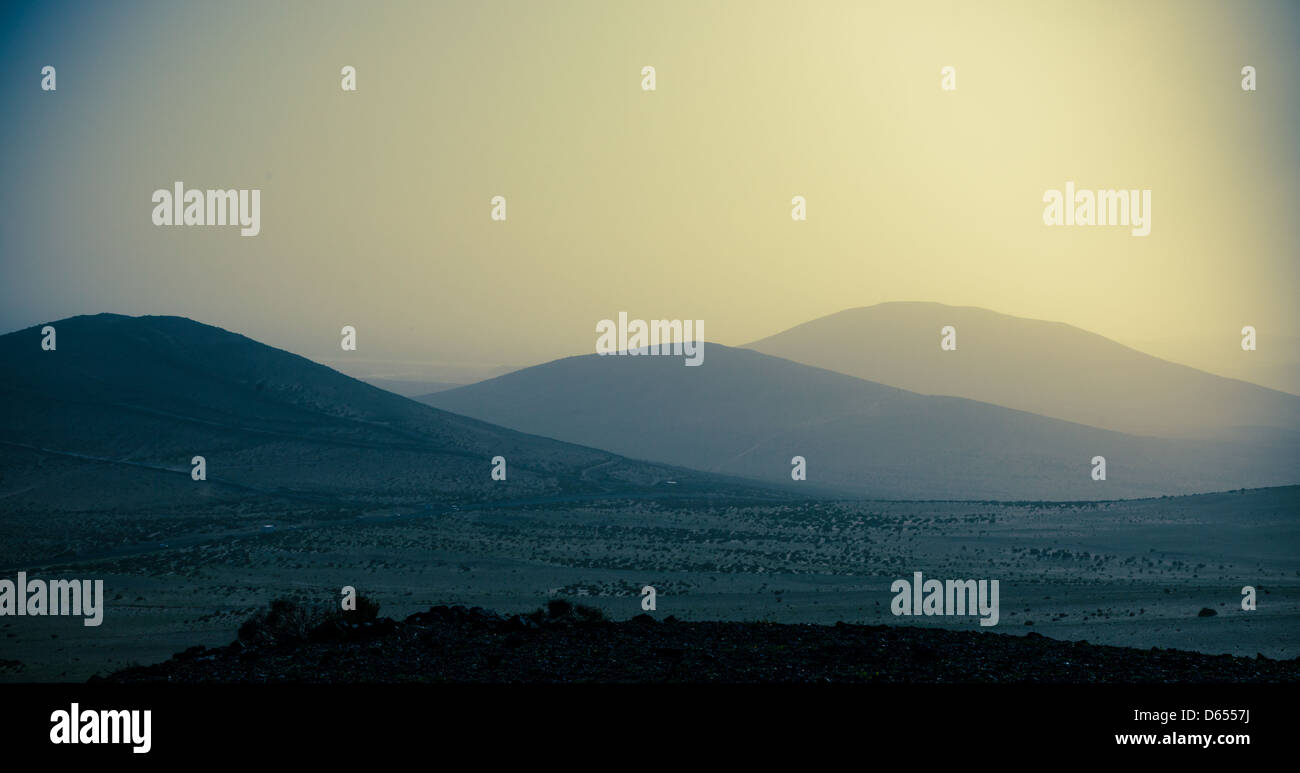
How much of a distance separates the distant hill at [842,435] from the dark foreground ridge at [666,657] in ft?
245

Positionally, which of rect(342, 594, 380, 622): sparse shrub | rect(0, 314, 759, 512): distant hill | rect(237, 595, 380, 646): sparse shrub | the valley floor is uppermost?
rect(0, 314, 759, 512): distant hill

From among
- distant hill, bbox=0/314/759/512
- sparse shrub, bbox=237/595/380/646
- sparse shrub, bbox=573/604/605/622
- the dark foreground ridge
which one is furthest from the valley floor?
distant hill, bbox=0/314/759/512

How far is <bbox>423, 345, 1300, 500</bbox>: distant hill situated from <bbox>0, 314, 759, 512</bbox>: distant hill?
32.0 meters

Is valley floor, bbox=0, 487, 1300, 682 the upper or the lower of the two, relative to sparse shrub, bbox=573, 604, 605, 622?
lower

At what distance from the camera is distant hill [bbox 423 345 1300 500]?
335 ft

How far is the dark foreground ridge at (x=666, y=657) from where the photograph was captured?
31.6ft

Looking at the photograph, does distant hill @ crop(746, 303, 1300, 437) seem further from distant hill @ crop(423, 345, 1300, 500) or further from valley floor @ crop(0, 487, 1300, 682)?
valley floor @ crop(0, 487, 1300, 682)

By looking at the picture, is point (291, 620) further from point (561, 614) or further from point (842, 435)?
point (842, 435)

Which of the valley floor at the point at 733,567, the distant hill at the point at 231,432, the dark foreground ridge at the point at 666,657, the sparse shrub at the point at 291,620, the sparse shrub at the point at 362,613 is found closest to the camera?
the dark foreground ridge at the point at 666,657

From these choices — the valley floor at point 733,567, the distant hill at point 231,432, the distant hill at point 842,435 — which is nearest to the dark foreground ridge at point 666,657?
the valley floor at point 733,567

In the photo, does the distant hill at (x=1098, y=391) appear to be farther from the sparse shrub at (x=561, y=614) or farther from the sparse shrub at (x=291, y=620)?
the sparse shrub at (x=291, y=620)

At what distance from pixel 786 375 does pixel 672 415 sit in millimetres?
22352

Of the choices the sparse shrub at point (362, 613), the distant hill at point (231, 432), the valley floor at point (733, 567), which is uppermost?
the distant hill at point (231, 432)
